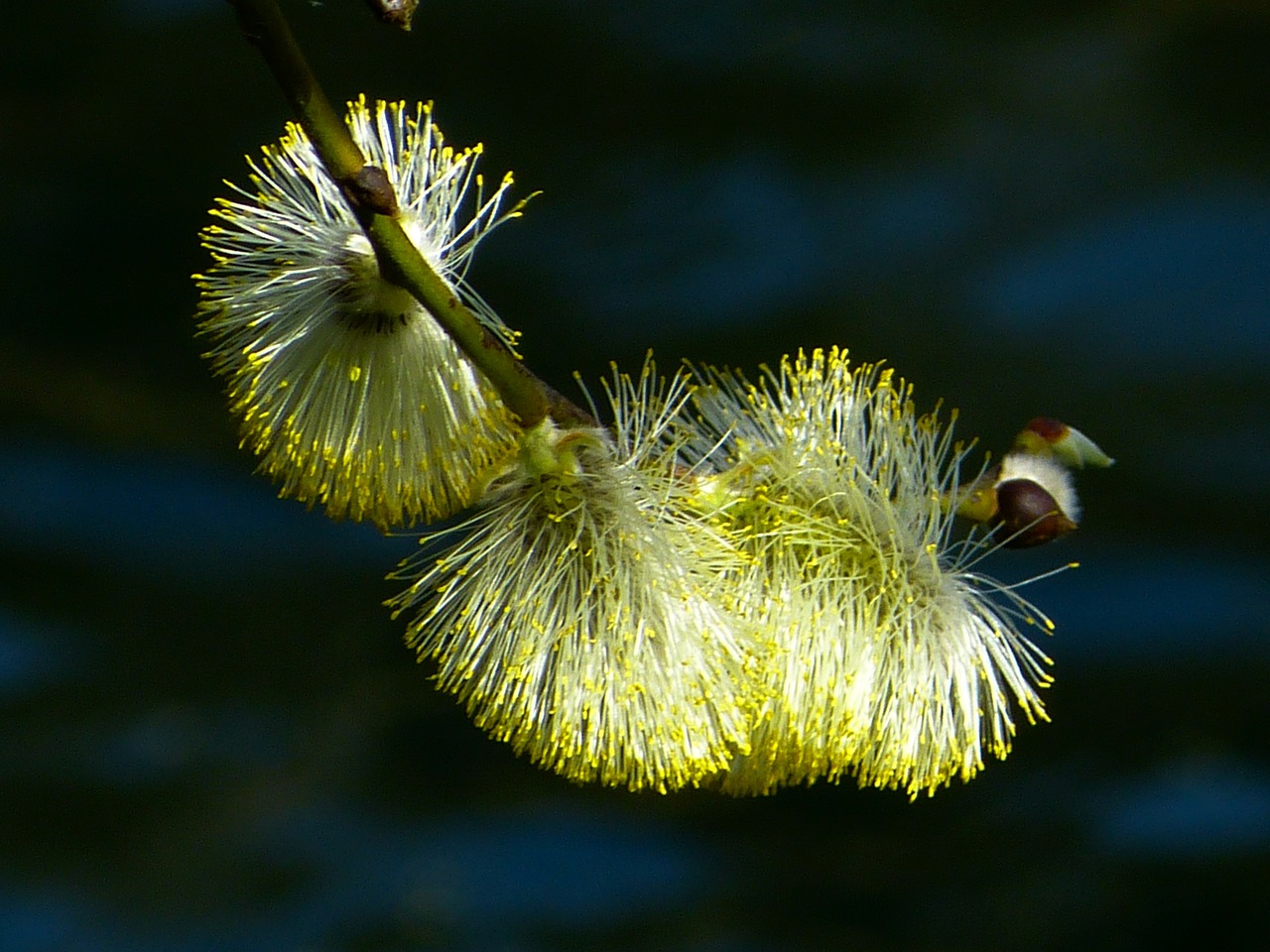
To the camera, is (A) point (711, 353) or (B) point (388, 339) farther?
(A) point (711, 353)

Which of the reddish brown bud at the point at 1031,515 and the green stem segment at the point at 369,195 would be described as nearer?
the green stem segment at the point at 369,195

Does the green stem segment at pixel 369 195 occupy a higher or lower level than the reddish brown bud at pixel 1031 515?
lower

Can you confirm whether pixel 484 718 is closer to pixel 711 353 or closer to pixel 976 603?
pixel 976 603

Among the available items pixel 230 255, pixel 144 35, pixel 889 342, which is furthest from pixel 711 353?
pixel 230 255

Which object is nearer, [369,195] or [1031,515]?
[369,195]

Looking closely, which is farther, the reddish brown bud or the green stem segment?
the reddish brown bud

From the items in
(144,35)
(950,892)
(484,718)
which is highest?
(144,35)

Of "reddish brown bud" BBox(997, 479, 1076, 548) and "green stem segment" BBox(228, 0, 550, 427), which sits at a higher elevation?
"reddish brown bud" BBox(997, 479, 1076, 548)

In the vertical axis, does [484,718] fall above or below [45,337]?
below
